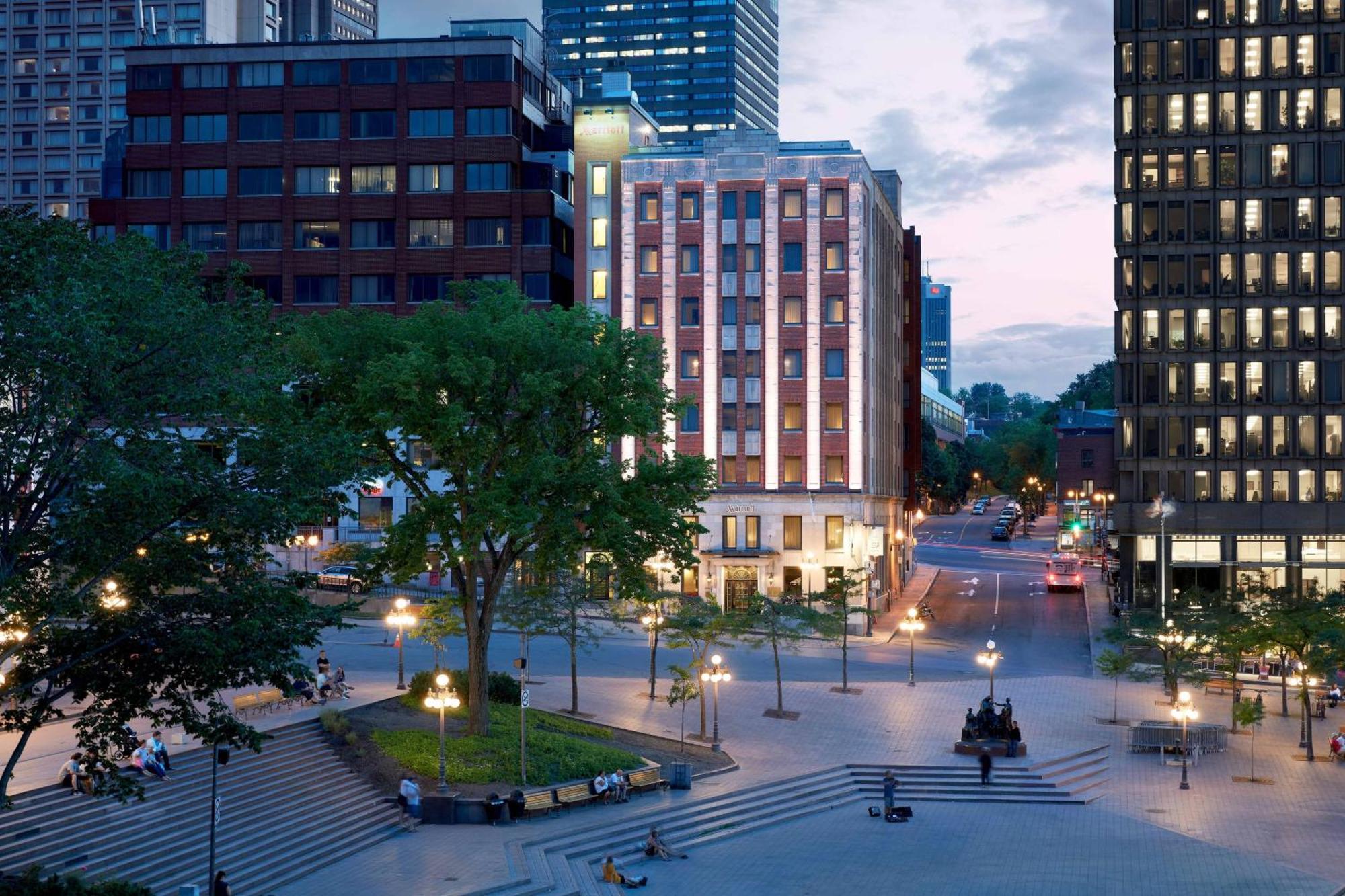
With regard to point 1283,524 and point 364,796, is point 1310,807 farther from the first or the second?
point 1283,524

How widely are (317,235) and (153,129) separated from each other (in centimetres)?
1363

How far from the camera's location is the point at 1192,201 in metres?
90.0

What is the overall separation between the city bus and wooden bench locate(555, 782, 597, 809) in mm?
62630

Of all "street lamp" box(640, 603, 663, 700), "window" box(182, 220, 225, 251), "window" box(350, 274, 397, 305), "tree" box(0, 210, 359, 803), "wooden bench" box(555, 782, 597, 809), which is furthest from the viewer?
"window" box(182, 220, 225, 251)

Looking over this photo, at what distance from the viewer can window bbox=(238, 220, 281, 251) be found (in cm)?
9912

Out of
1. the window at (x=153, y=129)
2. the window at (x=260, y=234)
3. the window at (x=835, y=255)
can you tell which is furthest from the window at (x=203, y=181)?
the window at (x=835, y=255)

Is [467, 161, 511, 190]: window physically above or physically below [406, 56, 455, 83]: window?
below

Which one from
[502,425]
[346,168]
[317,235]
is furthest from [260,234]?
[502,425]

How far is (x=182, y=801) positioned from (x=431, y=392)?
13449mm

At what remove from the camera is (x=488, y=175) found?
97.6 metres

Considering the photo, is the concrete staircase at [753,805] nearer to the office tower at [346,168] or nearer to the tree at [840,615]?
the tree at [840,615]

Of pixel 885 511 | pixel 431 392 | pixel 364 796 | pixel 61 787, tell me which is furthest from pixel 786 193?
pixel 61 787

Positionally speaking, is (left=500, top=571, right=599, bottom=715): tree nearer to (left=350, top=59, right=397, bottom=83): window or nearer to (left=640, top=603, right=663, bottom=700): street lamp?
(left=640, top=603, right=663, bottom=700): street lamp

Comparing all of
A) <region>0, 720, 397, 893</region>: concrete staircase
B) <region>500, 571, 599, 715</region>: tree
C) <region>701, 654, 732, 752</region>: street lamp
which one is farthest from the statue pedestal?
<region>0, 720, 397, 893</region>: concrete staircase
